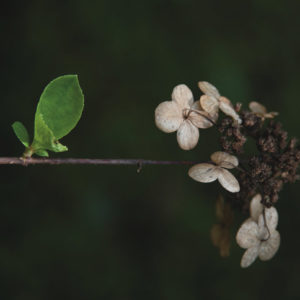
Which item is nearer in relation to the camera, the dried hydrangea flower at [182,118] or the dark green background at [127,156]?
the dried hydrangea flower at [182,118]

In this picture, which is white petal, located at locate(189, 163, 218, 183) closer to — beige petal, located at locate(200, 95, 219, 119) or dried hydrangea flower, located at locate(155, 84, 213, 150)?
dried hydrangea flower, located at locate(155, 84, 213, 150)

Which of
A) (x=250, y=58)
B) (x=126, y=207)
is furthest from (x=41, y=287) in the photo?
(x=250, y=58)

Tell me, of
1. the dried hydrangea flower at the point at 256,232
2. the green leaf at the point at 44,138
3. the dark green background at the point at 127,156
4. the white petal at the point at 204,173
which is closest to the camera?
the green leaf at the point at 44,138

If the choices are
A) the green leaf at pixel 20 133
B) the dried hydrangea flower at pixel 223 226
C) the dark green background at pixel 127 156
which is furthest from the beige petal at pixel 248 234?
the dark green background at pixel 127 156

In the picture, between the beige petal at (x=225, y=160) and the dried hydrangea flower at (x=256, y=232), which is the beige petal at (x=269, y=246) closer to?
the dried hydrangea flower at (x=256, y=232)

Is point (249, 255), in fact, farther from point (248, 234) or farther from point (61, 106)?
point (61, 106)

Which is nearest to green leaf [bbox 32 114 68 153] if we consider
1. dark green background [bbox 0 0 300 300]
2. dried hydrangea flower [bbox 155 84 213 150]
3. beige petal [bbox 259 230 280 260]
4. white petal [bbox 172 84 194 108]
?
dried hydrangea flower [bbox 155 84 213 150]

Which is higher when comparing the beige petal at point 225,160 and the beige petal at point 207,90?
the beige petal at point 207,90
